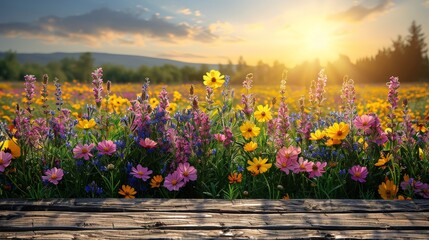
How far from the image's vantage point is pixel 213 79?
3.97 m

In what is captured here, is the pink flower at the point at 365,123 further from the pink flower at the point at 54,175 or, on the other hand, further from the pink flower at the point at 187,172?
the pink flower at the point at 54,175

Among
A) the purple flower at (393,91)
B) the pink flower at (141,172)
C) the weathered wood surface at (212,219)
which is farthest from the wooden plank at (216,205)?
the purple flower at (393,91)

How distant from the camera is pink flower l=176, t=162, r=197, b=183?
3.28m

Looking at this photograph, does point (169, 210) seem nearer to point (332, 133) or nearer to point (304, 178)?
point (304, 178)

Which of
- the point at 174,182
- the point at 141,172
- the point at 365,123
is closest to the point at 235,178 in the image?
the point at 174,182

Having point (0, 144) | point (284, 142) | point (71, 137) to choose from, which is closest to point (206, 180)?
point (284, 142)

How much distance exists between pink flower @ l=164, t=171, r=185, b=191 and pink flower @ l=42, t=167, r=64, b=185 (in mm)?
763

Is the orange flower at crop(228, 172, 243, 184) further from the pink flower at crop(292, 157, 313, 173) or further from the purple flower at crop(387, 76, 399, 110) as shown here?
the purple flower at crop(387, 76, 399, 110)

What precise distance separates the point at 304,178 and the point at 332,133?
42 cm

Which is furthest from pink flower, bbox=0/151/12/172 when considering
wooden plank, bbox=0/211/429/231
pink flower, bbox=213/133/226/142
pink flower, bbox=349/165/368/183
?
pink flower, bbox=349/165/368/183

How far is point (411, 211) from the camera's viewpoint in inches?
113

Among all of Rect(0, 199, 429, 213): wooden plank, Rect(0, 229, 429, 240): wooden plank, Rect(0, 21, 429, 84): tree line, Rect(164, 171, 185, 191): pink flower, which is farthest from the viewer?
Rect(0, 21, 429, 84): tree line

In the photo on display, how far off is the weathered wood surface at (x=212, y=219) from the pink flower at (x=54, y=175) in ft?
0.98

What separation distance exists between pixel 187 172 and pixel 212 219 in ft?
2.36
